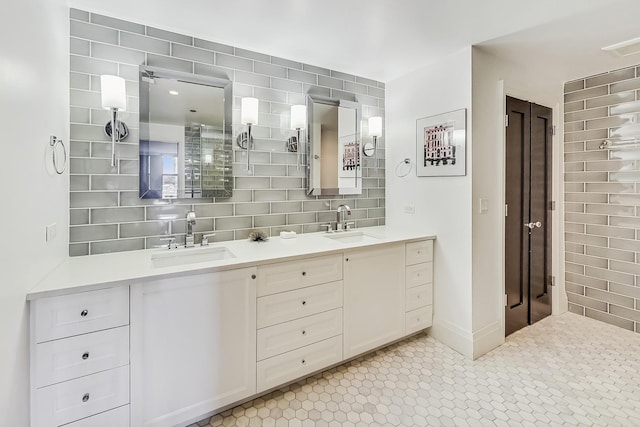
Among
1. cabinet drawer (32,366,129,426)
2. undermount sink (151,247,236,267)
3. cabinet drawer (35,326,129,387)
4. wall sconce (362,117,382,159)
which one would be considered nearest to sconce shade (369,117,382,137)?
wall sconce (362,117,382,159)

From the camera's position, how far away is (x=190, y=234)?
2.14m

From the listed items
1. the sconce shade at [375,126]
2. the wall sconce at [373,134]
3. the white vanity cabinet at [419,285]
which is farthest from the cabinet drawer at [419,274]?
the sconce shade at [375,126]

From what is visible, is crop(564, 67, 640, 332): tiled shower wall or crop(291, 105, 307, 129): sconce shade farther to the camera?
crop(564, 67, 640, 332): tiled shower wall

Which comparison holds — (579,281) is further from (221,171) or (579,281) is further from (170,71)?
(170,71)

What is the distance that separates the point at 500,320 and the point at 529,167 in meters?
1.46

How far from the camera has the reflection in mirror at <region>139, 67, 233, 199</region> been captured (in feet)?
6.70

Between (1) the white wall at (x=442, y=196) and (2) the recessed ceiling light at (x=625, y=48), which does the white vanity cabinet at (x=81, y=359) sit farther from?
(2) the recessed ceiling light at (x=625, y=48)

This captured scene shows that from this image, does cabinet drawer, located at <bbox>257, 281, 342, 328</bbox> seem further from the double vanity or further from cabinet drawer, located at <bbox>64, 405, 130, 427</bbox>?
cabinet drawer, located at <bbox>64, 405, 130, 427</bbox>

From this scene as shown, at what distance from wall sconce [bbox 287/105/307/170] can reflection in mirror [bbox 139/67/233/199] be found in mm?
527

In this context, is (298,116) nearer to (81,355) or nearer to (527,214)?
(81,355)

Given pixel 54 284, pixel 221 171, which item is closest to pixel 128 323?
pixel 54 284

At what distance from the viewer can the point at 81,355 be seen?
138cm

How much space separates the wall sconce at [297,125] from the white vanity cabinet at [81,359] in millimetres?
1655

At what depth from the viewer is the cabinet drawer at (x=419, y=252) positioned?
8.25 feet
